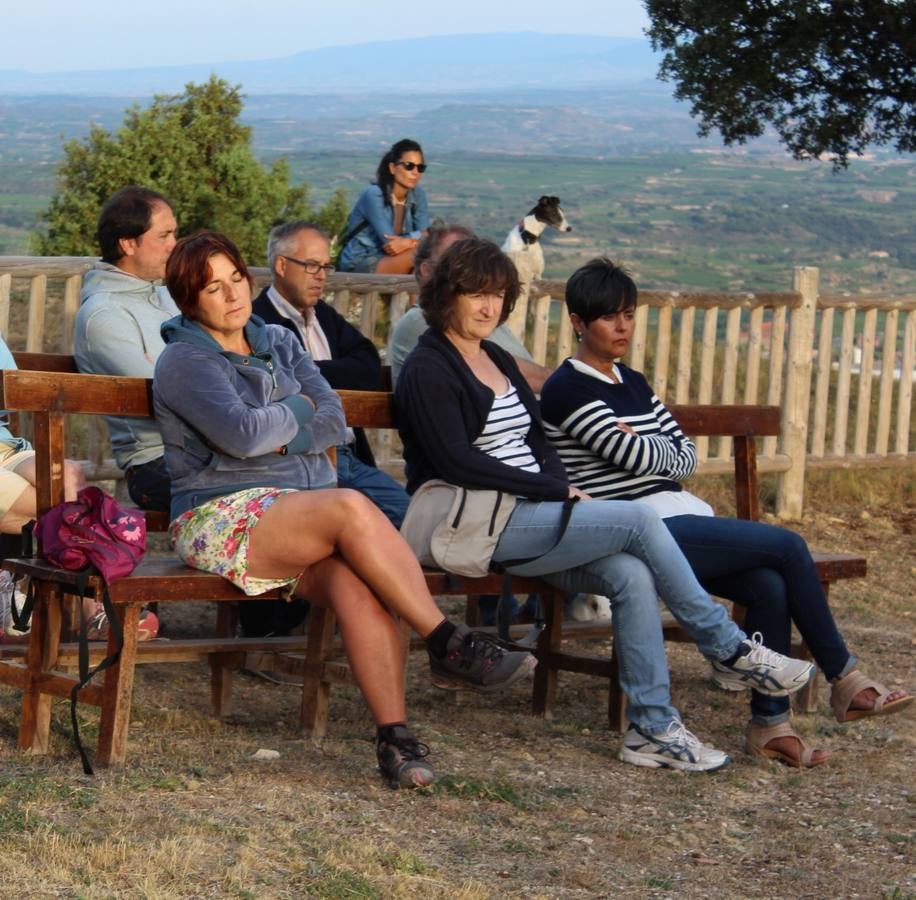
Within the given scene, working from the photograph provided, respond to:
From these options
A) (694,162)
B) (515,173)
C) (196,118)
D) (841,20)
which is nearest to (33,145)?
(515,173)

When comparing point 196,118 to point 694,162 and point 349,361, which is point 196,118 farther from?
point 694,162

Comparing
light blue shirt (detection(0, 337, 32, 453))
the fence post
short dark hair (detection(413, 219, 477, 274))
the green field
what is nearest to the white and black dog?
the fence post

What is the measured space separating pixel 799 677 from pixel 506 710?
1.12 meters

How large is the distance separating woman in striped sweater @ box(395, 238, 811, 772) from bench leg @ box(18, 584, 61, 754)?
3.98ft

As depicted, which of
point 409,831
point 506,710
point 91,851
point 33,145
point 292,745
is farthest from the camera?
point 33,145

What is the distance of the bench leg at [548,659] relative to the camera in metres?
5.49

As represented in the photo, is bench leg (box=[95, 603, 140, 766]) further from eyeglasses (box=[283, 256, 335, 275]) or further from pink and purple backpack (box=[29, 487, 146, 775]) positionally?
eyeglasses (box=[283, 256, 335, 275])

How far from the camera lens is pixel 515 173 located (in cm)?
10356

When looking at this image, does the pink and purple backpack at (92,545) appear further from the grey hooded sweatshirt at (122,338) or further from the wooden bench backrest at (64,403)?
the grey hooded sweatshirt at (122,338)

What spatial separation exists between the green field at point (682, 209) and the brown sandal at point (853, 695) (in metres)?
28.2

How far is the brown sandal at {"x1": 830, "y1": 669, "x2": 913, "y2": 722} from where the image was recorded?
5199 mm

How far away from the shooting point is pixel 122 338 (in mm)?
5598

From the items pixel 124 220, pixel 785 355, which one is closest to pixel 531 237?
pixel 785 355

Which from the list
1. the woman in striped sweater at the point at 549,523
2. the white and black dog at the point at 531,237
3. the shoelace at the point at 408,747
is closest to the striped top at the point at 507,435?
the woman in striped sweater at the point at 549,523
